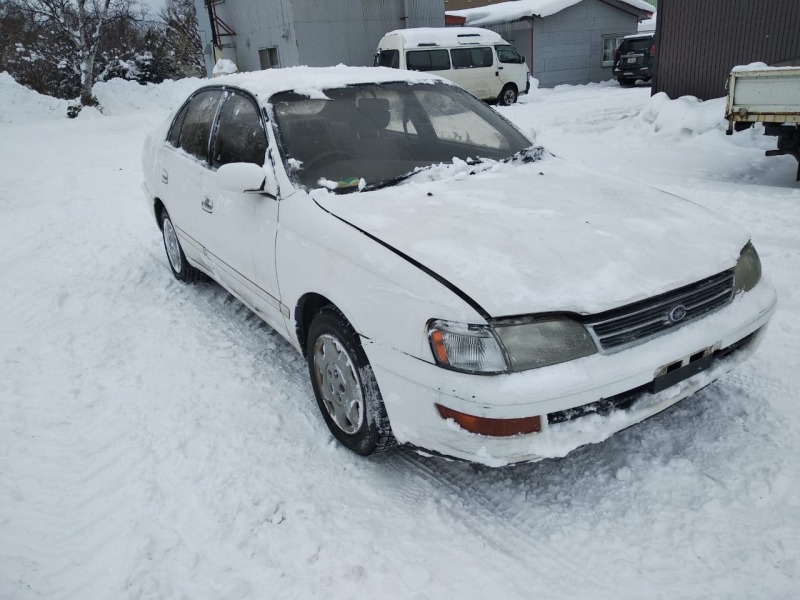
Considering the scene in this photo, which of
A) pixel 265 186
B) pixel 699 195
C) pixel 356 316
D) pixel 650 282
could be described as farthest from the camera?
pixel 699 195

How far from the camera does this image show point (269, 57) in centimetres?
2002

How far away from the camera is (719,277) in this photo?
2.45m

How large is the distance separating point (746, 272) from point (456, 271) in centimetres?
141

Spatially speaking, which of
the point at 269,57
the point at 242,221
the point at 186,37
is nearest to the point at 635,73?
the point at 269,57

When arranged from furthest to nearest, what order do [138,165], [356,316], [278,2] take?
1. [278,2]
2. [138,165]
3. [356,316]

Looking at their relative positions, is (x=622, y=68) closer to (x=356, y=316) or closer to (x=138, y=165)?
(x=138, y=165)

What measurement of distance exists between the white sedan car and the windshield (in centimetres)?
1

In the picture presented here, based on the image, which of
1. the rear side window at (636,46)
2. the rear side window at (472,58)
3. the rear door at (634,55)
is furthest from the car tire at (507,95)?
the rear side window at (636,46)

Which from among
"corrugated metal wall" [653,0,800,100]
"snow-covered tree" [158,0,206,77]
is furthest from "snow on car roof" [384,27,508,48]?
"snow-covered tree" [158,0,206,77]

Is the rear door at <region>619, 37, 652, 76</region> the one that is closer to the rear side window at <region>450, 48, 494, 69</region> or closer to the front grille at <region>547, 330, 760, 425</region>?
the rear side window at <region>450, 48, 494, 69</region>

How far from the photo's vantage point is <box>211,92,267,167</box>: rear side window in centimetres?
321

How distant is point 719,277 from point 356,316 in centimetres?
152

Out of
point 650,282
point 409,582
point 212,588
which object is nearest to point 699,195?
point 650,282

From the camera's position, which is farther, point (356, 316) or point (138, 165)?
point (138, 165)
